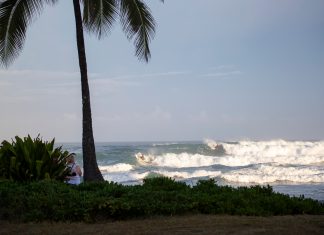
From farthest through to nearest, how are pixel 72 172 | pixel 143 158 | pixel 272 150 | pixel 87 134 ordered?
1. pixel 272 150
2. pixel 143 158
3. pixel 87 134
4. pixel 72 172

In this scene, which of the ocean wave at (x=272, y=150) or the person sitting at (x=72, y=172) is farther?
the ocean wave at (x=272, y=150)

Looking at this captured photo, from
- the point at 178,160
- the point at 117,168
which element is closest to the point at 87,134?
the point at 117,168

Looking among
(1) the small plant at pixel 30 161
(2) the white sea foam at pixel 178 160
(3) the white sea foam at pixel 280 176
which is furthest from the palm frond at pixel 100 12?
(2) the white sea foam at pixel 178 160

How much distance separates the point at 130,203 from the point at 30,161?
13.4ft

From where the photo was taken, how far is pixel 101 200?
332 inches

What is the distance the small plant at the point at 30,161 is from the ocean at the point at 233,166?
8.72 meters

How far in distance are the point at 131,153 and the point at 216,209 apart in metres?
43.3

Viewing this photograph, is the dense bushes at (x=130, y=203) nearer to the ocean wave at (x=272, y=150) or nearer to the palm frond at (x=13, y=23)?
the palm frond at (x=13, y=23)

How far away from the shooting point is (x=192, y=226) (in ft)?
24.4

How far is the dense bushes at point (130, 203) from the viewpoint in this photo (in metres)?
8.32

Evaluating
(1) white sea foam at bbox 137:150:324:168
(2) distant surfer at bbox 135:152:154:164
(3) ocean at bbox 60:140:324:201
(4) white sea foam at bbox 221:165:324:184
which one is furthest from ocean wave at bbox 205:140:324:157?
(4) white sea foam at bbox 221:165:324:184

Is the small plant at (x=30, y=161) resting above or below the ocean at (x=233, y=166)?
above

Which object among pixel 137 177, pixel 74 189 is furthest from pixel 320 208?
pixel 137 177

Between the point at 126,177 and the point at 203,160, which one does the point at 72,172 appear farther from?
the point at 203,160
